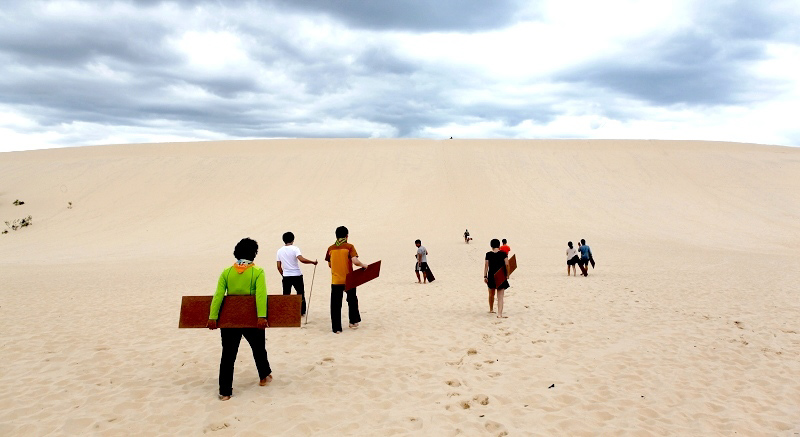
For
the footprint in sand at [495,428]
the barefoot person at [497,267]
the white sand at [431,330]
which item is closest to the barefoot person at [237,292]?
the white sand at [431,330]

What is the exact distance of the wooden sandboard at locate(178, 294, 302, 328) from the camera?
16.5ft

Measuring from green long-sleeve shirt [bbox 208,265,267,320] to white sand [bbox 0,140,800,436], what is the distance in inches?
41.8

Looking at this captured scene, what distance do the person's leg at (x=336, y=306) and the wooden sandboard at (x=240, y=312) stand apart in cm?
269

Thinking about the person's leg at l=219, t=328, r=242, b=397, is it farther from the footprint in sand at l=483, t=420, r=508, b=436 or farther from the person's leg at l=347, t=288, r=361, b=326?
the person's leg at l=347, t=288, r=361, b=326

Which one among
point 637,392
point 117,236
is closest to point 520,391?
point 637,392

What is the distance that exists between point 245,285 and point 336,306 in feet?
9.73

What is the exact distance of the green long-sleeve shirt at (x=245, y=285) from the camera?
5023 millimetres

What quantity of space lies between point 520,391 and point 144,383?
4293 millimetres

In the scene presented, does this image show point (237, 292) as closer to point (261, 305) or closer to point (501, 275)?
point (261, 305)

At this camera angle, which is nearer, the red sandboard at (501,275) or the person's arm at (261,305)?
the person's arm at (261,305)

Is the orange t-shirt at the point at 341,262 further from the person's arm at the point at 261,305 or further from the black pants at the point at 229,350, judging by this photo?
the person's arm at the point at 261,305

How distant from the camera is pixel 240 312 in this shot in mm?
5043

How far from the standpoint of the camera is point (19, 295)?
12133 mm

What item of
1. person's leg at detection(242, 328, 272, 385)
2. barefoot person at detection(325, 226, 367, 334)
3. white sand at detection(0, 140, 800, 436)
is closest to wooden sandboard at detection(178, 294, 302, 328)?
person's leg at detection(242, 328, 272, 385)
